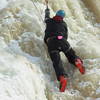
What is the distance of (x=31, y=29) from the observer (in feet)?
24.8

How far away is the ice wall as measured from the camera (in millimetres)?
5902

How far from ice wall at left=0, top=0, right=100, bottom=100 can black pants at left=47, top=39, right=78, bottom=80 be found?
0.27 metres

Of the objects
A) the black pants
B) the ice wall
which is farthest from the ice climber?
the ice wall

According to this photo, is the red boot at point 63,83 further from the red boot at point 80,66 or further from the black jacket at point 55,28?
the black jacket at point 55,28

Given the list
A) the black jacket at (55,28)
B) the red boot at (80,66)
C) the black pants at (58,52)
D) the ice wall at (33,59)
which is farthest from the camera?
the black jacket at (55,28)

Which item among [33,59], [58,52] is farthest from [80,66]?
[33,59]

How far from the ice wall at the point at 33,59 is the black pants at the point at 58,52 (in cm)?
27

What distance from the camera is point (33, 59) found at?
6957mm

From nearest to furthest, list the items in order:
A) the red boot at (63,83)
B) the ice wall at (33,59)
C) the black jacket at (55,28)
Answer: the ice wall at (33,59) → the red boot at (63,83) → the black jacket at (55,28)

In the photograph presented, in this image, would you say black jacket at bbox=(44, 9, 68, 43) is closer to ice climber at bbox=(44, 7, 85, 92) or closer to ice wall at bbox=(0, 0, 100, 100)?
ice climber at bbox=(44, 7, 85, 92)

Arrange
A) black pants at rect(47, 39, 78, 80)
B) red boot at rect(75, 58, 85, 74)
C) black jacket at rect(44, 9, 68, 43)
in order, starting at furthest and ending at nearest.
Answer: black jacket at rect(44, 9, 68, 43), red boot at rect(75, 58, 85, 74), black pants at rect(47, 39, 78, 80)

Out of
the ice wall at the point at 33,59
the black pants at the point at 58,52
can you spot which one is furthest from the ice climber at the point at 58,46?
the ice wall at the point at 33,59

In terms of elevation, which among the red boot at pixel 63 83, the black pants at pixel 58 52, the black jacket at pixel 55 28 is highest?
the black jacket at pixel 55 28

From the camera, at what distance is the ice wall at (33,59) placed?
5902 millimetres
